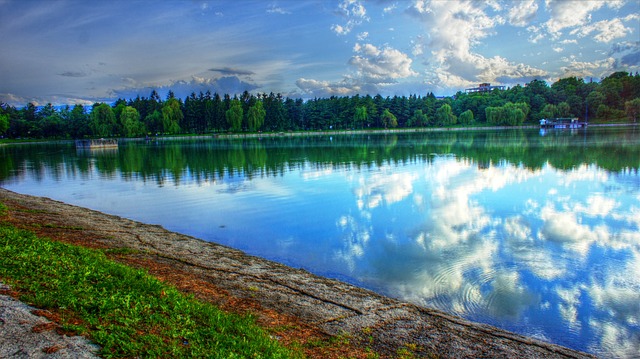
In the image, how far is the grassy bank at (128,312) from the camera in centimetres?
571

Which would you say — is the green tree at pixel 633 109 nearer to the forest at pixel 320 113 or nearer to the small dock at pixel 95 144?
the forest at pixel 320 113

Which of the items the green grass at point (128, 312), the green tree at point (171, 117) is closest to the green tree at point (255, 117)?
the green tree at point (171, 117)

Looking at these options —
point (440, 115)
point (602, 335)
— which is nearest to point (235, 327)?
point (602, 335)

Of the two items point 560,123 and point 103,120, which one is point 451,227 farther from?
point 103,120

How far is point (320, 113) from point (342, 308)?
453 feet

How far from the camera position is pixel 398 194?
24.4 meters

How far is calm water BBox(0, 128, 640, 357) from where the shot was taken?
10008 mm

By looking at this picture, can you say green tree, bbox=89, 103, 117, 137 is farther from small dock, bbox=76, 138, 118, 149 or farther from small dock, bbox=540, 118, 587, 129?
small dock, bbox=540, 118, 587, 129

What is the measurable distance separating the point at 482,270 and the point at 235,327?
8312 mm

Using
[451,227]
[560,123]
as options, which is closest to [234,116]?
[560,123]

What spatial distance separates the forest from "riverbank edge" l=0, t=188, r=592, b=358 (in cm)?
12265

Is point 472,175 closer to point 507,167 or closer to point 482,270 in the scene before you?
point 507,167

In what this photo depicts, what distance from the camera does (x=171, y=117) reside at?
133250 millimetres

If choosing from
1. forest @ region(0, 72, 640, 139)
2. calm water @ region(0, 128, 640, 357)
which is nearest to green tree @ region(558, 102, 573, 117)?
forest @ region(0, 72, 640, 139)
